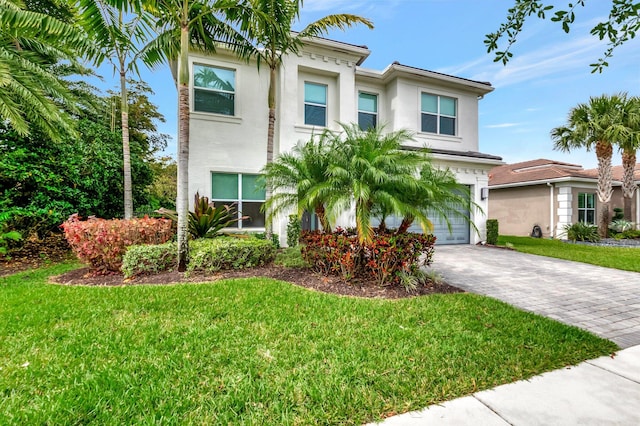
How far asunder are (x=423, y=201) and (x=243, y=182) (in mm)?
6878

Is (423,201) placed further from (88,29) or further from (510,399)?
(88,29)

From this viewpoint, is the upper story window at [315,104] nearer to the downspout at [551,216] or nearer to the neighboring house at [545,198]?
the neighboring house at [545,198]

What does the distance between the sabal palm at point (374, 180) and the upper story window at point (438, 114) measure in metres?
8.18

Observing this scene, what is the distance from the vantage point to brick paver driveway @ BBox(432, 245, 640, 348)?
14.1ft

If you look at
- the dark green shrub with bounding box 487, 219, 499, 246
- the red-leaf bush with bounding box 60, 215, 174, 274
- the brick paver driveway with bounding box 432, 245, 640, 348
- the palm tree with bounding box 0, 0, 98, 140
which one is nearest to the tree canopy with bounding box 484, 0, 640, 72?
the brick paver driveway with bounding box 432, 245, 640, 348

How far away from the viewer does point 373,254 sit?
5.47m

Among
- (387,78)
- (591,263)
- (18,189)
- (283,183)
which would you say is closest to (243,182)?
(283,183)

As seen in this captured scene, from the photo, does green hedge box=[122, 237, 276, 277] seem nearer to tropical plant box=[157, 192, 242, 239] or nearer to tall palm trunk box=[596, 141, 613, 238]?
tropical plant box=[157, 192, 242, 239]

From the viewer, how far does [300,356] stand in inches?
120

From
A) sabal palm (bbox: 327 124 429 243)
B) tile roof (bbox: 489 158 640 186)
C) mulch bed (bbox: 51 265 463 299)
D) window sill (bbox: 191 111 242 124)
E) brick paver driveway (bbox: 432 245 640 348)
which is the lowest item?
brick paver driveway (bbox: 432 245 640 348)

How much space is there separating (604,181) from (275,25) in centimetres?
1698

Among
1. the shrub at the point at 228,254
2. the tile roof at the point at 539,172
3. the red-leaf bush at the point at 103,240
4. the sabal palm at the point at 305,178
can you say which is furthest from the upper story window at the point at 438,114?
the red-leaf bush at the point at 103,240

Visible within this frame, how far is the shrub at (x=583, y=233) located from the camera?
13.7m

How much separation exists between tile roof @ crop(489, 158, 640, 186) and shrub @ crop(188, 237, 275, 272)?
1622 cm
